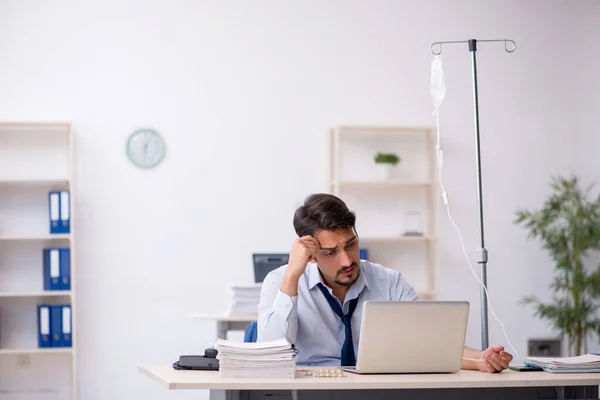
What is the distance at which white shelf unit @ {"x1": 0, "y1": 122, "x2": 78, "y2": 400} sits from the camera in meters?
5.53

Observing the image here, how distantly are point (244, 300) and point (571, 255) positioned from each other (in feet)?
7.58

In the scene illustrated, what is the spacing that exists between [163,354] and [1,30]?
230 cm

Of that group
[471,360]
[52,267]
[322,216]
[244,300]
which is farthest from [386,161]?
[471,360]

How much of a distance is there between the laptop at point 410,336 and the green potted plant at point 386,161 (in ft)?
11.0

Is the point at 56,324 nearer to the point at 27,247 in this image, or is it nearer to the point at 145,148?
the point at 27,247

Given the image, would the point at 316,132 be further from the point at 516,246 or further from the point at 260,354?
the point at 260,354

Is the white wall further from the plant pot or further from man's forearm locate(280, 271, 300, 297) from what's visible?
man's forearm locate(280, 271, 300, 297)

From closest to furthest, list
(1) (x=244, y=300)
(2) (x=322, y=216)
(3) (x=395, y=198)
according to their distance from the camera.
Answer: (2) (x=322, y=216) < (1) (x=244, y=300) < (3) (x=395, y=198)

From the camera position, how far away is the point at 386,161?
5.74 m

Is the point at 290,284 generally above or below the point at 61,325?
above

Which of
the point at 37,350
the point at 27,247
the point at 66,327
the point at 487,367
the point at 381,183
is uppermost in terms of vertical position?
the point at 381,183

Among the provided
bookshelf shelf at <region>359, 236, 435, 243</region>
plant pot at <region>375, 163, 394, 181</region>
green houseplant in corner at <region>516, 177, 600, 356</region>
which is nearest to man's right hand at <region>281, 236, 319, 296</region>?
bookshelf shelf at <region>359, 236, 435, 243</region>

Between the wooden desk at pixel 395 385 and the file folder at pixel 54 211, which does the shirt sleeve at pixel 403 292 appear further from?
the file folder at pixel 54 211

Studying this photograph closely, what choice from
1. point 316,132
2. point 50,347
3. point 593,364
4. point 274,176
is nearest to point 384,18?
point 316,132
